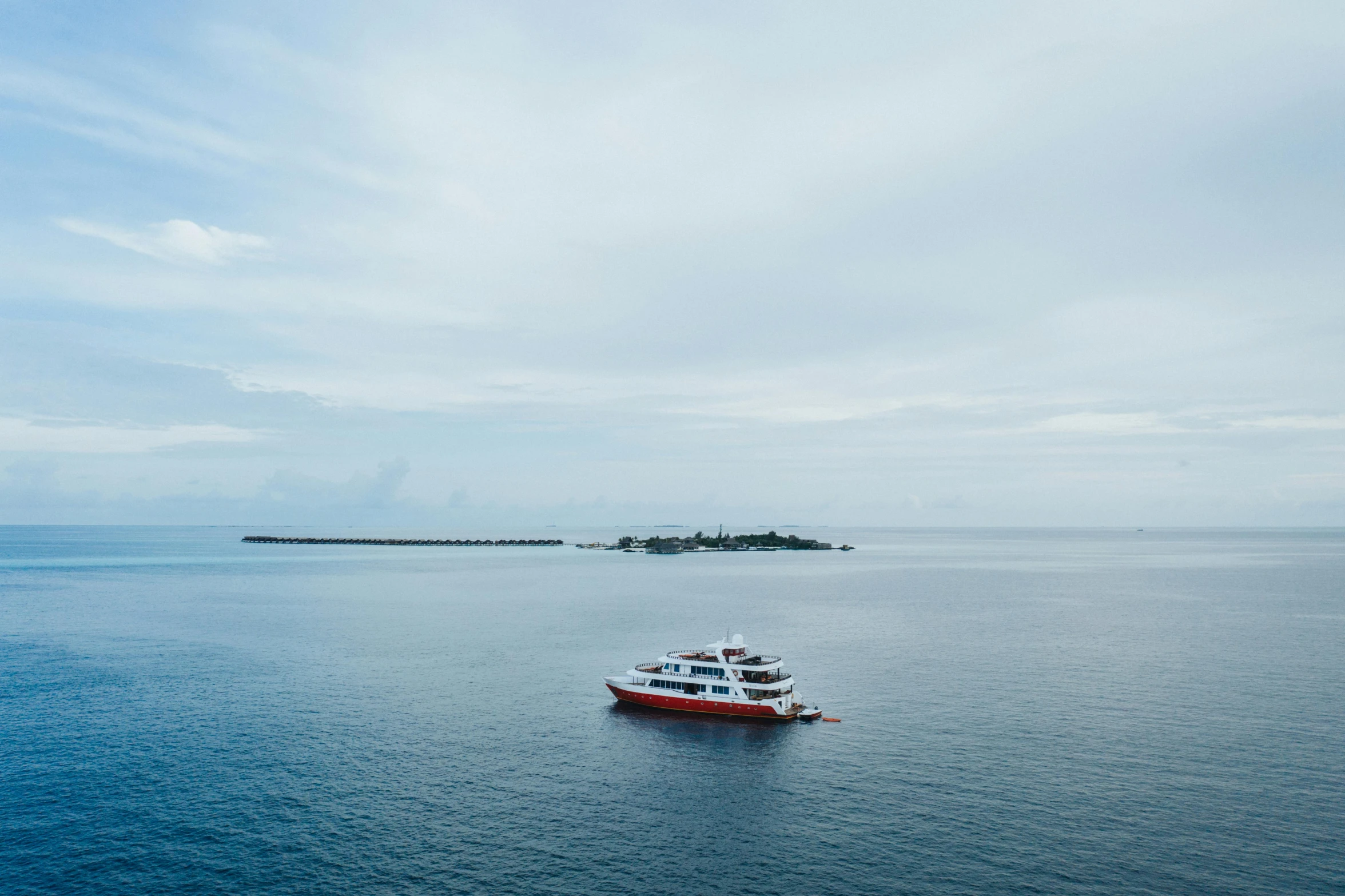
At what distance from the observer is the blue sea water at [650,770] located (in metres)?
50.3

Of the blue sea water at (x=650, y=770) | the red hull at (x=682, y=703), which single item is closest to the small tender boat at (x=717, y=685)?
the red hull at (x=682, y=703)

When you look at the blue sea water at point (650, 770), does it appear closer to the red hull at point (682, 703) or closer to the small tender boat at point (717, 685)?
the red hull at point (682, 703)

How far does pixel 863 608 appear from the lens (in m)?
174

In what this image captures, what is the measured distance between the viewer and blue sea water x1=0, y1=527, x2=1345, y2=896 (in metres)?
50.3

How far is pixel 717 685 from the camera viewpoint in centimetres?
9094

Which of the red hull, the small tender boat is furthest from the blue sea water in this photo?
the small tender boat

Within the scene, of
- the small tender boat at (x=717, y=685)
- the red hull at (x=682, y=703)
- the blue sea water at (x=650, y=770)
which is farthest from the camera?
the red hull at (x=682, y=703)

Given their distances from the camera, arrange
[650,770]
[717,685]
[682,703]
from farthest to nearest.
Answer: [682,703] < [717,685] < [650,770]

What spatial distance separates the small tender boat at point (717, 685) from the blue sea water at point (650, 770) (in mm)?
2365

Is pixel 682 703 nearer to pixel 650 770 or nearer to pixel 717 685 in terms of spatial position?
pixel 717 685

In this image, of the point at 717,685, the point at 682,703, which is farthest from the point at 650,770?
the point at 717,685

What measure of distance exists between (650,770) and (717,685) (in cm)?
2271

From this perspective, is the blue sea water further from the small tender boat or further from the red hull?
the small tender boat

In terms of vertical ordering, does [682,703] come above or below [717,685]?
below
